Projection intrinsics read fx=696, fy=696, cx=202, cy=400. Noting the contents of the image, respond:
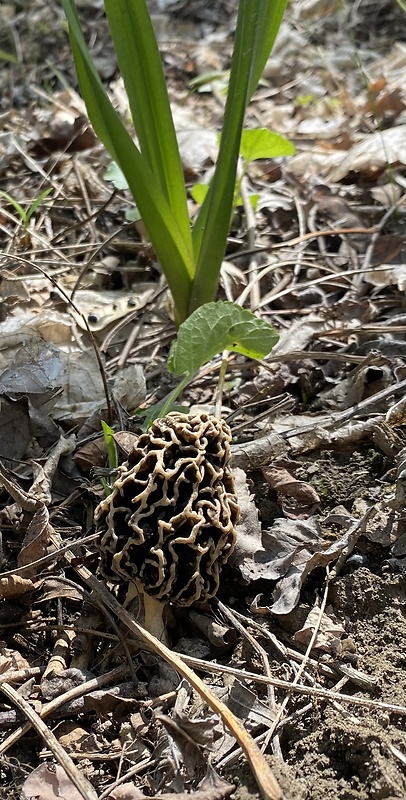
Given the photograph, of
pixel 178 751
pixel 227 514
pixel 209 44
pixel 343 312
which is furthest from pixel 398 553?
pixel 209 44

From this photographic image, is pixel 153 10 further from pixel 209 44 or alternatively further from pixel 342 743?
pixel 342 743

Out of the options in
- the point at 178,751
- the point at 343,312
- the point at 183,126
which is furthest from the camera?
the point at 183,126

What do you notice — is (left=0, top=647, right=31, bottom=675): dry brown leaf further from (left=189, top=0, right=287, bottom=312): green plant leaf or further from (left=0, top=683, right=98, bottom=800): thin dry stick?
(left=189, top=0, right=287, bottom=312): green plant leaf

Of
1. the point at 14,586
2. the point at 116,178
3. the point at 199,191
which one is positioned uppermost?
the point at 116,178

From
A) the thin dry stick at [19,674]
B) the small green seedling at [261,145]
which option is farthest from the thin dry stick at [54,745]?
the small green seedling at [261,145]

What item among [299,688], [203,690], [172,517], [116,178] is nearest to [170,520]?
[172,517]

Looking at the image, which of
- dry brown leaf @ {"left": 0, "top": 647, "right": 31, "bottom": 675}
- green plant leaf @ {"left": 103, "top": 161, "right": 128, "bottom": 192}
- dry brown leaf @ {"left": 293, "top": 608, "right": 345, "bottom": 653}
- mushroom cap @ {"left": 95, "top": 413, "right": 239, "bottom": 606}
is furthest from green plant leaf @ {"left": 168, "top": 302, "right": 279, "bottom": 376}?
green plant leaf @ {"left": 103, "top": 161, "right": 128, "bottom": 192}

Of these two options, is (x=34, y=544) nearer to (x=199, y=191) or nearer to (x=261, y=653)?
(x=261, y=653)
